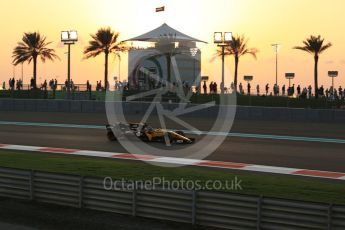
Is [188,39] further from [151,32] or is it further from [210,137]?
[210,137]

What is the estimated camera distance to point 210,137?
80.9 ft

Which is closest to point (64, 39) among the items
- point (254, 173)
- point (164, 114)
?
point (164, 114)

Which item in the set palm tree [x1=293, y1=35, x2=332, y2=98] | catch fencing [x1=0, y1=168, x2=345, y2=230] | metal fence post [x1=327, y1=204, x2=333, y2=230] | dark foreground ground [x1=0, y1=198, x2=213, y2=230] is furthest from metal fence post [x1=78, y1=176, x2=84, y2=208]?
palm tree [x1=293, y1=35, x2=332, y2=98]

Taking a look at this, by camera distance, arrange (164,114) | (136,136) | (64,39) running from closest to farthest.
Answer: (136,136), (164,114), (64,39)

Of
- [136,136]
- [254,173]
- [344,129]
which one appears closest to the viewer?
[254,173]

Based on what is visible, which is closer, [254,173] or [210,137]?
[254,173]

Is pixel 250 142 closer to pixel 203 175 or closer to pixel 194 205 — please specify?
pixel 203 175

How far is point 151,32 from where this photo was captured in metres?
58.6

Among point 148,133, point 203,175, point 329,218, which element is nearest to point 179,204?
point 329,218

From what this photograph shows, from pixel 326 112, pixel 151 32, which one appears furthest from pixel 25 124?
pixel 151 32

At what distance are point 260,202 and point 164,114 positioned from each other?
2780 cm

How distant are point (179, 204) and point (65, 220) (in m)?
2.13

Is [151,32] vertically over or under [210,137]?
over

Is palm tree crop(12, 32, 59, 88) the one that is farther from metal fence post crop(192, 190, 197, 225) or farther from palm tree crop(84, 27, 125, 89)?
metal fence post crop(192, 190, 197, 225)
